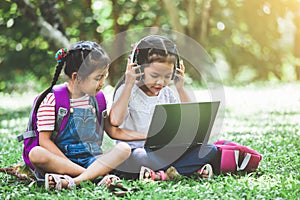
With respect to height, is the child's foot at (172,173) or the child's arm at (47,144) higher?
the child's arm at (47,144)

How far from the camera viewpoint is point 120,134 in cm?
351

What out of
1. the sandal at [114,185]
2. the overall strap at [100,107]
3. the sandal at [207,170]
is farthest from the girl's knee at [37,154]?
the sandal at [207,170]

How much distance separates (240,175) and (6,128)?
3.64 m

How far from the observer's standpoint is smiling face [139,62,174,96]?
3504 mm

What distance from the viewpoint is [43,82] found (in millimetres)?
11984

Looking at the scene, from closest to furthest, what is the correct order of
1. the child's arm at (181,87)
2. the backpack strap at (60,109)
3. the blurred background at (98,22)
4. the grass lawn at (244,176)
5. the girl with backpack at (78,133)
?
the grass lawn at (244,176) < the girl with backpack at (78,133) < the backpack strap at (60,109) < the child's arm at (181,87) < the blurred background at (98,22)

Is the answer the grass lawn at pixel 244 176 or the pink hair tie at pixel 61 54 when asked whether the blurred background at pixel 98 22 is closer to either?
the grass lawn at pixel 244 176

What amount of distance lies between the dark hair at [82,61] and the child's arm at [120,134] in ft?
1.28

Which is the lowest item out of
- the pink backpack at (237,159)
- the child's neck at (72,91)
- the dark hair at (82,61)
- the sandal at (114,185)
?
the sandal at (114,185)

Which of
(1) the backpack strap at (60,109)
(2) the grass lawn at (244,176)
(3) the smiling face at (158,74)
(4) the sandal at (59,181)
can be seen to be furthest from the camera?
(3) the smiling face at (158,74)

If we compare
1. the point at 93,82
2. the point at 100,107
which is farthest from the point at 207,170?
the point at 93,82

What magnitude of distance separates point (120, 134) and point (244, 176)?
2.73ft

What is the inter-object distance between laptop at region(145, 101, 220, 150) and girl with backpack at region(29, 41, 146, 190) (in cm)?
20

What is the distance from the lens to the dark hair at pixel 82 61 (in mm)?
3297
